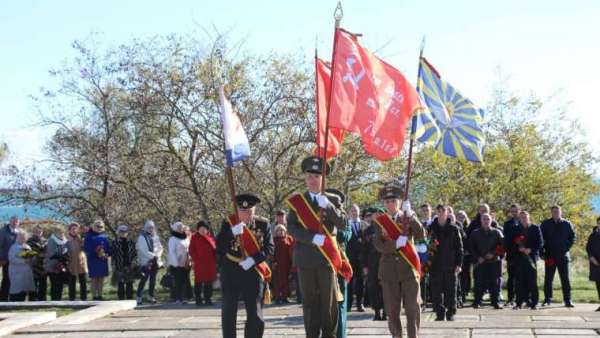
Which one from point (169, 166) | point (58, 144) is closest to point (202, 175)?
point (169, 166)

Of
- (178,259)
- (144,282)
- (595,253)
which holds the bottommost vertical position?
(144,282)

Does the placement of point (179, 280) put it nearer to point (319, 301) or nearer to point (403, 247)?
point (403, 247)

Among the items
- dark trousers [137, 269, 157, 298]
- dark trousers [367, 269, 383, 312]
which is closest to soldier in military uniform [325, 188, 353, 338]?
dark trousers [367, 269, 383, 312]

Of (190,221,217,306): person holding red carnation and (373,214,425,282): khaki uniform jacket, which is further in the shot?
(190,221,217,306): person holding red carnation

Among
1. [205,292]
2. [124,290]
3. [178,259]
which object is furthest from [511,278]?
[124,290]

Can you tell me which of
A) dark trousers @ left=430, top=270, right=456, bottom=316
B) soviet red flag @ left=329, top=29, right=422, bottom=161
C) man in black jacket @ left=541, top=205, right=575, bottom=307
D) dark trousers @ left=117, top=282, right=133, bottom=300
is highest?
soviet red flag @ left=329, top=29, right=422, bottom=161

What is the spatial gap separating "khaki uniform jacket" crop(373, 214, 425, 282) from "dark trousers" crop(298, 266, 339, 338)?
0.98 m

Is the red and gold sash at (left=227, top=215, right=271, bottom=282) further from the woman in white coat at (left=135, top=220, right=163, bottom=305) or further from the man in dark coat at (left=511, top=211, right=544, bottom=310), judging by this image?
the woman in white coat at (left=135, top=220, right=163, bottom=305)

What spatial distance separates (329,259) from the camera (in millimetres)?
10750

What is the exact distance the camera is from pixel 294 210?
426 inches

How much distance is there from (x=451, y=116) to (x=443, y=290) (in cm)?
316

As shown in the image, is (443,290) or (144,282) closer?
(443,290)

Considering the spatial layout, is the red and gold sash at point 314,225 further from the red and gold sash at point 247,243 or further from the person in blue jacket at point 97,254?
the person in blue jacket at point 97,254

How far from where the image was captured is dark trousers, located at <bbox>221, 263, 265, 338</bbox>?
1108 cm
